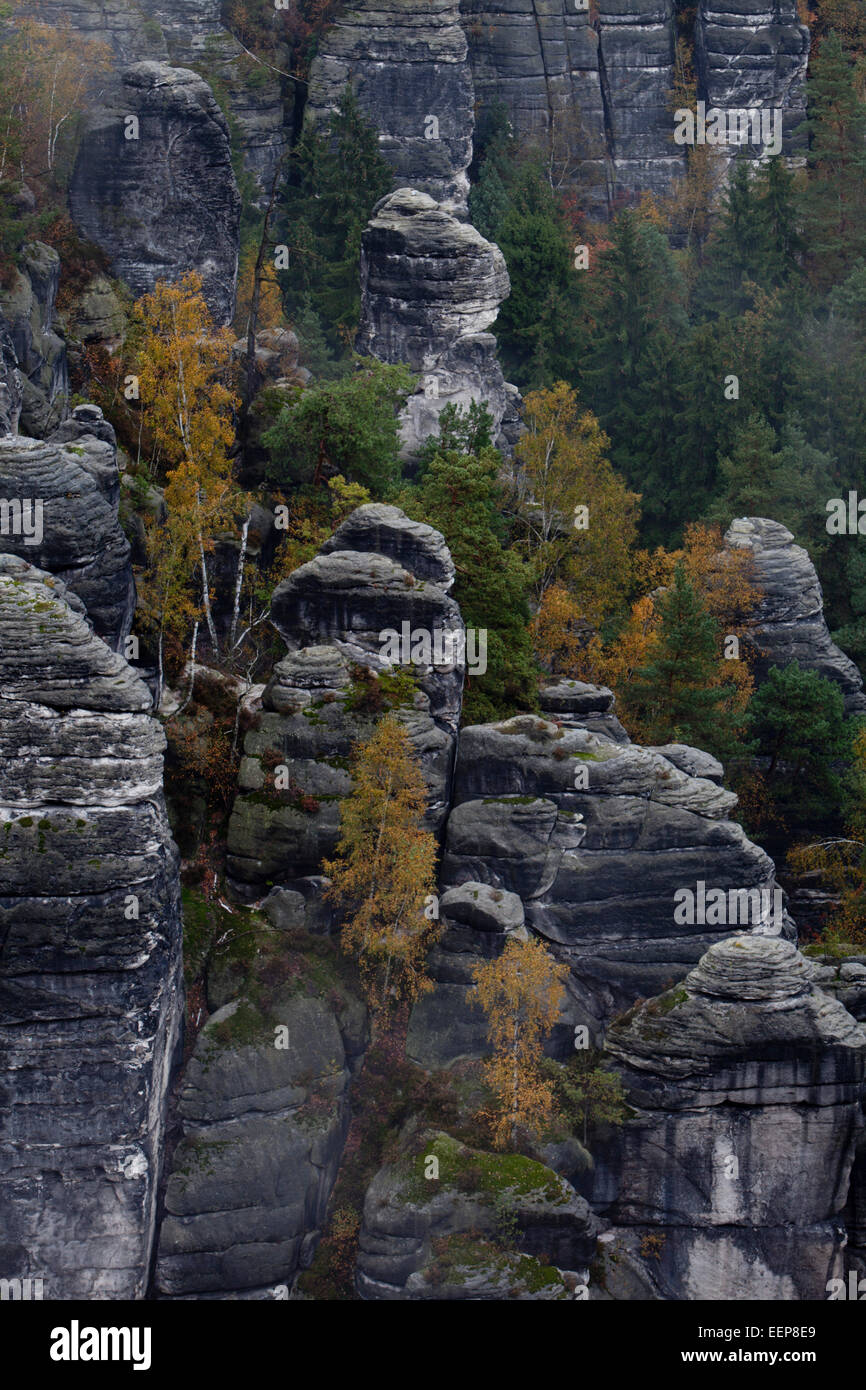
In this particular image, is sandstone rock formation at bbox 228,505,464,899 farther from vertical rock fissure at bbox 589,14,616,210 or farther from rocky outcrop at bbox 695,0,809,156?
rocky outcrop at bbox 695,0,809,156

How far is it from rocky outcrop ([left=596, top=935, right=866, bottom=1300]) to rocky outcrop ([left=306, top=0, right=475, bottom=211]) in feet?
142

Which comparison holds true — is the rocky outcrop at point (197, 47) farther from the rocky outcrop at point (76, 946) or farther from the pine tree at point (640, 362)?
the rocky outcrop at point (76, 946)

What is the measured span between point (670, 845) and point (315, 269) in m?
31.5

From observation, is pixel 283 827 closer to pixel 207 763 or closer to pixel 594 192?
pixel 207 763

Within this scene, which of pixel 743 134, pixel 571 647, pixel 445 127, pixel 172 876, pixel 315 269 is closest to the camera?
pixel 172 876

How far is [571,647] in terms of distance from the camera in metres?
57.4

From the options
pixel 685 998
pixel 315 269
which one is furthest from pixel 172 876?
pixel 315 269

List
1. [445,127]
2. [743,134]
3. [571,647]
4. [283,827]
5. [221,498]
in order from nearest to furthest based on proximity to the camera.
Answer: [283,827], [221,498], [571,647], [445,127], [743,134]

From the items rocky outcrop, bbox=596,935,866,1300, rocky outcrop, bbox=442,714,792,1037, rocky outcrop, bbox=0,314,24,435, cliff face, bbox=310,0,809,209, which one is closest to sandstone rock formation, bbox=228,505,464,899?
rocky outcrop, bbox=442,714,792,1037

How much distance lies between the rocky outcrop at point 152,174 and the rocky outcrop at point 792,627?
22.1 metres

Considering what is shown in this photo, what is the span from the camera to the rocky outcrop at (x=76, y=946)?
130 ft

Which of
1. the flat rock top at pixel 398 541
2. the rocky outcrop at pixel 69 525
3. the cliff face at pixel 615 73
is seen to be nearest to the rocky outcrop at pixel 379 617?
the flat rock top at pixel 398 541

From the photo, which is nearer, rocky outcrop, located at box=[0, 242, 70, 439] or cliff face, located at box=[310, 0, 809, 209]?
rocky outcrop, located at box=[0, 242, 70, 439]

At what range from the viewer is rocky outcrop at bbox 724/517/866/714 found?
58844 millimetres
